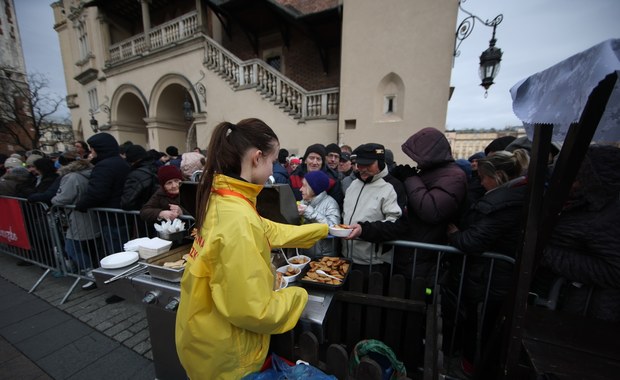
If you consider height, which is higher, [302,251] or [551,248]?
[551,248]

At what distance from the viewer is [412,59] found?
7.98 meters

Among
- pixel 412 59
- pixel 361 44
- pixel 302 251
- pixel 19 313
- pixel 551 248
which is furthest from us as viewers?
pixel 361 44

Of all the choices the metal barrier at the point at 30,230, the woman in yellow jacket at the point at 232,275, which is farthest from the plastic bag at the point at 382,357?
the metal barrier at the point at 30,230

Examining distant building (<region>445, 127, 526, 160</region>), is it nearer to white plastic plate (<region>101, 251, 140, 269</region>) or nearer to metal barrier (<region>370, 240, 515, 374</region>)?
metal barrier (<region>370, 240, 515, 374</region>)

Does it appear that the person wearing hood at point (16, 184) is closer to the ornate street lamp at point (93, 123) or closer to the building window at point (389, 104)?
the building window at point (389, 104)

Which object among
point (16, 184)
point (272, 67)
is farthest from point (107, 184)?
point (272, 67)

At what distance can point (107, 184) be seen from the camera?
3098mm

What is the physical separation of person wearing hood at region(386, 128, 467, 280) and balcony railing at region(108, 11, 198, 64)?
44.1 ft

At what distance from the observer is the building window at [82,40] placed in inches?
653

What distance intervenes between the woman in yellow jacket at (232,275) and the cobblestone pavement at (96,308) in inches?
74.1

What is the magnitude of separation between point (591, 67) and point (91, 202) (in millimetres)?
4494

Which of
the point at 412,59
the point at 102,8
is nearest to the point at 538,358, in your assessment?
the point at 412,59

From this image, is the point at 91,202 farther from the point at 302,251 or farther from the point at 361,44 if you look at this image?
the point at 361,44

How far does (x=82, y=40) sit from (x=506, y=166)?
1027 inches
